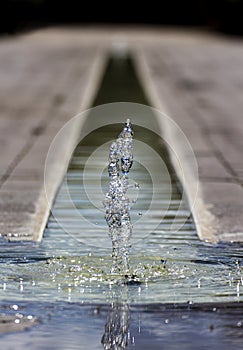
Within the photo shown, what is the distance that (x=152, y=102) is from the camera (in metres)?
26.3

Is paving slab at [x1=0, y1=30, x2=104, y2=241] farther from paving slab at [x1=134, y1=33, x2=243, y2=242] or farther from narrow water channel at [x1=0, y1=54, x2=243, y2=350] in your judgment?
paving slab at [x1=134, y1=33, x2=243, y2=242]

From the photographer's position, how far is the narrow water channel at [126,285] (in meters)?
6.51

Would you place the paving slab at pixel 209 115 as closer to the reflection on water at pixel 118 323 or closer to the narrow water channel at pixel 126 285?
the narrow water channel at pixel 126 285

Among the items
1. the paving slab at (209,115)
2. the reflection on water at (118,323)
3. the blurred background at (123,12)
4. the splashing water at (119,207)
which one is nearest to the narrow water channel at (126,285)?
the reflection on water at (118,323)

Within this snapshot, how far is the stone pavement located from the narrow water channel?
32 centimetres

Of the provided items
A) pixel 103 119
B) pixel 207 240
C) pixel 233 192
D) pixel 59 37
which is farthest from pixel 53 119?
pixel 59 37

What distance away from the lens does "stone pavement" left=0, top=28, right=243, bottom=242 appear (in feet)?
38.0

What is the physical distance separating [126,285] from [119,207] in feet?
4.26

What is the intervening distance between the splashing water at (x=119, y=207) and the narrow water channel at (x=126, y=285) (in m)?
0.11

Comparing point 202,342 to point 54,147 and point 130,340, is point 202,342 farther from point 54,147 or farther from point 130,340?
point 54,147

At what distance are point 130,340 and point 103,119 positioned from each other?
15670 mm

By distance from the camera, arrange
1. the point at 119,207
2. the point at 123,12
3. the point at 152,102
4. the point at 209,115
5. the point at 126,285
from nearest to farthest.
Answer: the point at 126,285, the point at 119,207, the point at 209,115, the point at 152,102, the point at 123,12

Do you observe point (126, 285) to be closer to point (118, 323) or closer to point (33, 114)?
point (118, 323)

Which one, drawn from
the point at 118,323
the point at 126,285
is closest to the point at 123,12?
the point at 126,285
